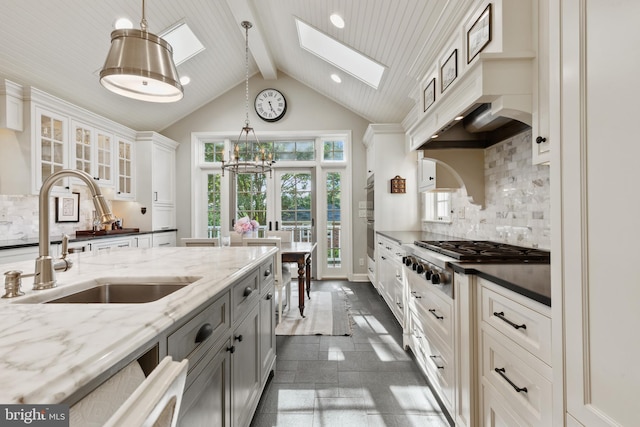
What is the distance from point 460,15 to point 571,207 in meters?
1.65

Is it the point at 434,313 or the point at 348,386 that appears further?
the point at 348,386

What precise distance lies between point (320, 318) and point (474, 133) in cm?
244

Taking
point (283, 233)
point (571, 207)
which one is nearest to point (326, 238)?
point (283, 233)

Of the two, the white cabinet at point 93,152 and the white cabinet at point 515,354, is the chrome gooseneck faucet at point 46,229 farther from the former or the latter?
the white cabinet at point 93,152

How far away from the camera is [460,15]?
6.03ft

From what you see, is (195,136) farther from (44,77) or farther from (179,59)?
(44,77)

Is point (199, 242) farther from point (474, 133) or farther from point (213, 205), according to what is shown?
point (474, 133)

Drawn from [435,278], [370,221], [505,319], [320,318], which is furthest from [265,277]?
[370,221]

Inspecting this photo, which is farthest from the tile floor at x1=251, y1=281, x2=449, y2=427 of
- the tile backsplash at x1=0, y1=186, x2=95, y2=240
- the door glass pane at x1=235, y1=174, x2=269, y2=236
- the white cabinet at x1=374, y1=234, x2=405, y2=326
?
the door glass pane at x1=235, y1=174, x2=269, y2=236

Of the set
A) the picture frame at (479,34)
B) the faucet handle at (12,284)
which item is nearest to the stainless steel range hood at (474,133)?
the picture frame at (479,34)

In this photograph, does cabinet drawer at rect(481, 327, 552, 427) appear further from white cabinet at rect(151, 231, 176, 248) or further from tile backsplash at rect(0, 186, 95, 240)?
white cabinet at rect(151, 231, 176, 248)

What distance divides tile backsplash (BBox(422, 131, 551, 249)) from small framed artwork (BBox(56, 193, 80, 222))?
475 centimetres

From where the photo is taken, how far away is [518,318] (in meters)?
1.12

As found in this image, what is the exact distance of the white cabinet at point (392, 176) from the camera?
174 inches
